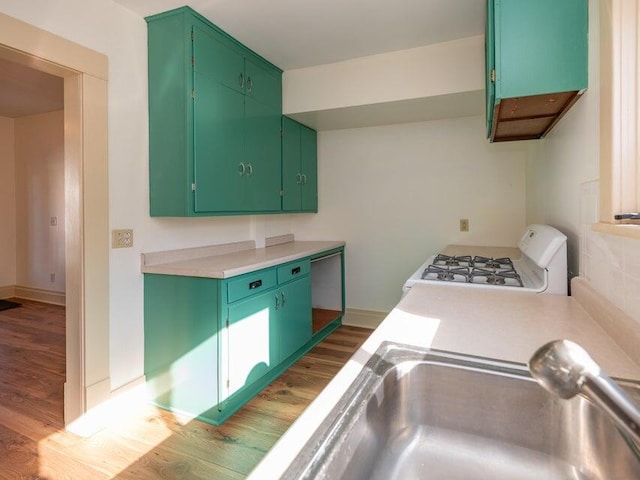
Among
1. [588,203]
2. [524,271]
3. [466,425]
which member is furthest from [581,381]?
[524,271]

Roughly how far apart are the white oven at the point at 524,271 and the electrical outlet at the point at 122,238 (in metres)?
1.58

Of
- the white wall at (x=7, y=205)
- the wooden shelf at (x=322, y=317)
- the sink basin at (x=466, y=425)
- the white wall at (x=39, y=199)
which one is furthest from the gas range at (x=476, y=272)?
the white wall at (x=7, y=205)

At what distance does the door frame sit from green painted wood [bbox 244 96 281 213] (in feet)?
3.11

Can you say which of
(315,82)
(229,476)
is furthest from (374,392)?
(315,82)

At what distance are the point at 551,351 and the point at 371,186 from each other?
3.22 meters

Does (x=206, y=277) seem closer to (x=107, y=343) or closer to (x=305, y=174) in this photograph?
(x=107, y=343)

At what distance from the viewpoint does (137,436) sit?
6.17ft

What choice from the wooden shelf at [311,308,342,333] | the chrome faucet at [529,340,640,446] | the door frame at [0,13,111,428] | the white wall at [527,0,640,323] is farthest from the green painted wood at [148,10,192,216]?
the chrome faucet at [529,340,640,446]

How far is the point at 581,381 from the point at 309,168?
10.9 ft

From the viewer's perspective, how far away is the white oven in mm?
1452

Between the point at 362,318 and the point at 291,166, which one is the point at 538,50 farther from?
Answer: the point at 362,318

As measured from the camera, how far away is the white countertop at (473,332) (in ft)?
1.92

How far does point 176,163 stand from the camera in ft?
7.01

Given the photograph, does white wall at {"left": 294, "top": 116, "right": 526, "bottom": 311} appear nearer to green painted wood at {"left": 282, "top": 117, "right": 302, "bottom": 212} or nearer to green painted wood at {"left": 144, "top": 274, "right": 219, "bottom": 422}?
green painted wood at {"left": 282, "top": 117, "right": 302, "bottom": 212}
